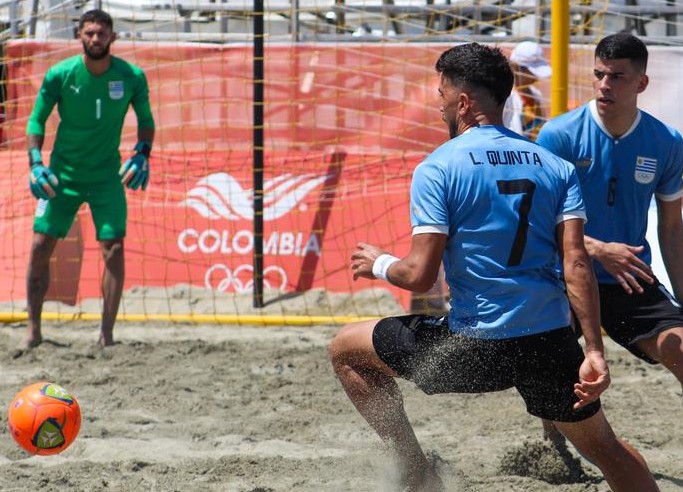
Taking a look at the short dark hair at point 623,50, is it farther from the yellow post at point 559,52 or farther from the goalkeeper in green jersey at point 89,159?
the goalkeeper in green jersey at point 89,159

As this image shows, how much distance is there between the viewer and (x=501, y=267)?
3.46 m

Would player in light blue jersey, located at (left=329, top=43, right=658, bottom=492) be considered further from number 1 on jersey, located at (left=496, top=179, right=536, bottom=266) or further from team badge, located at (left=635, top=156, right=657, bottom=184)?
team badge, located at (left=635, top=156, right=657, bottom=184)

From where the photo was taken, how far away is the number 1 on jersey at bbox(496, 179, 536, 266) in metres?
3.42

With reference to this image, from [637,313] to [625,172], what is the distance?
59 cm

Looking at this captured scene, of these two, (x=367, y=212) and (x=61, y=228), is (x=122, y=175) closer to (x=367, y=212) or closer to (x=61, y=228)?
(x=61, y=228)

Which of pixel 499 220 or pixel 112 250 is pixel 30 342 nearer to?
pixel 112 250

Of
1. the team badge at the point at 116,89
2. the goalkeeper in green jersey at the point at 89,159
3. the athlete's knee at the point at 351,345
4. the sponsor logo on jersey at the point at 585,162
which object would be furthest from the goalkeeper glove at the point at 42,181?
the sponsor logo on jersey at the point at 585,162

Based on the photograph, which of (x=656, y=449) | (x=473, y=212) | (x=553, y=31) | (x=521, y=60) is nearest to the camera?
(x=473, y=212)

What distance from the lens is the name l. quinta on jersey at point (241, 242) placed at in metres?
8.50

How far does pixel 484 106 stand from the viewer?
3531mm

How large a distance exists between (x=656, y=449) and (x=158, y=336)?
3.82 m

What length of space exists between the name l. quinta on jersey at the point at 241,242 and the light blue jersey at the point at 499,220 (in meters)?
4.99

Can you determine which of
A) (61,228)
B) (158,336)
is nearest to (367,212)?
(158,336)

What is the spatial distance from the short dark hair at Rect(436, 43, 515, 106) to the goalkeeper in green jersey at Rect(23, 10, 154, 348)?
3872 mm
